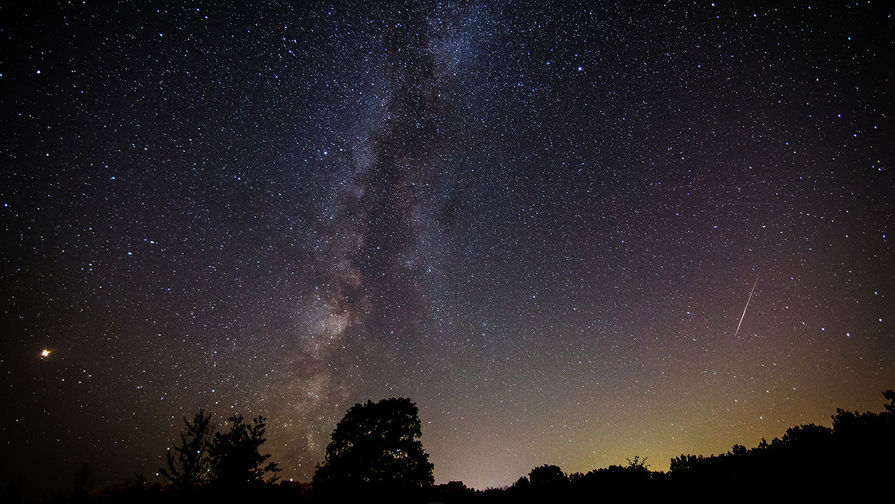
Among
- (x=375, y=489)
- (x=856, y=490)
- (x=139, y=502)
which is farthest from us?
(x=375, y=489)

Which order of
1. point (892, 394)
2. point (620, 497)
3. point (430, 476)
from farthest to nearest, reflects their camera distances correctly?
point (430, 476) → point (620, 497) → point (892, 394)

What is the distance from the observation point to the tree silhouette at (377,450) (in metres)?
14.0

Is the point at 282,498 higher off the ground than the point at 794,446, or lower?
lower

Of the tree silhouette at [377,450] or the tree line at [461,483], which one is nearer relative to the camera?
the tree line at [461,483]


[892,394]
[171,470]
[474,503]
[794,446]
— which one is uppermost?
[892,394]

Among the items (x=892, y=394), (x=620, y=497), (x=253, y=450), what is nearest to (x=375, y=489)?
(x=253, y=450)

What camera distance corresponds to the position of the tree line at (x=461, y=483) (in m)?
6.77

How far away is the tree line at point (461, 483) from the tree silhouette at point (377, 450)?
0.14ft

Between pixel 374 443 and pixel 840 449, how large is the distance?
15.2 m

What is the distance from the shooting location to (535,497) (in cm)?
1020

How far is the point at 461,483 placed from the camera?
16.5 m

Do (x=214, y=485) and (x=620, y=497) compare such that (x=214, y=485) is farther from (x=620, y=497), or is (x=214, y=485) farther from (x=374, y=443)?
(x=620, y=497)

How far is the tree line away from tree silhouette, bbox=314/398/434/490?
0.04m

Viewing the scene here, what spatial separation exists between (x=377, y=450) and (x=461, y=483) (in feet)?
17.3
